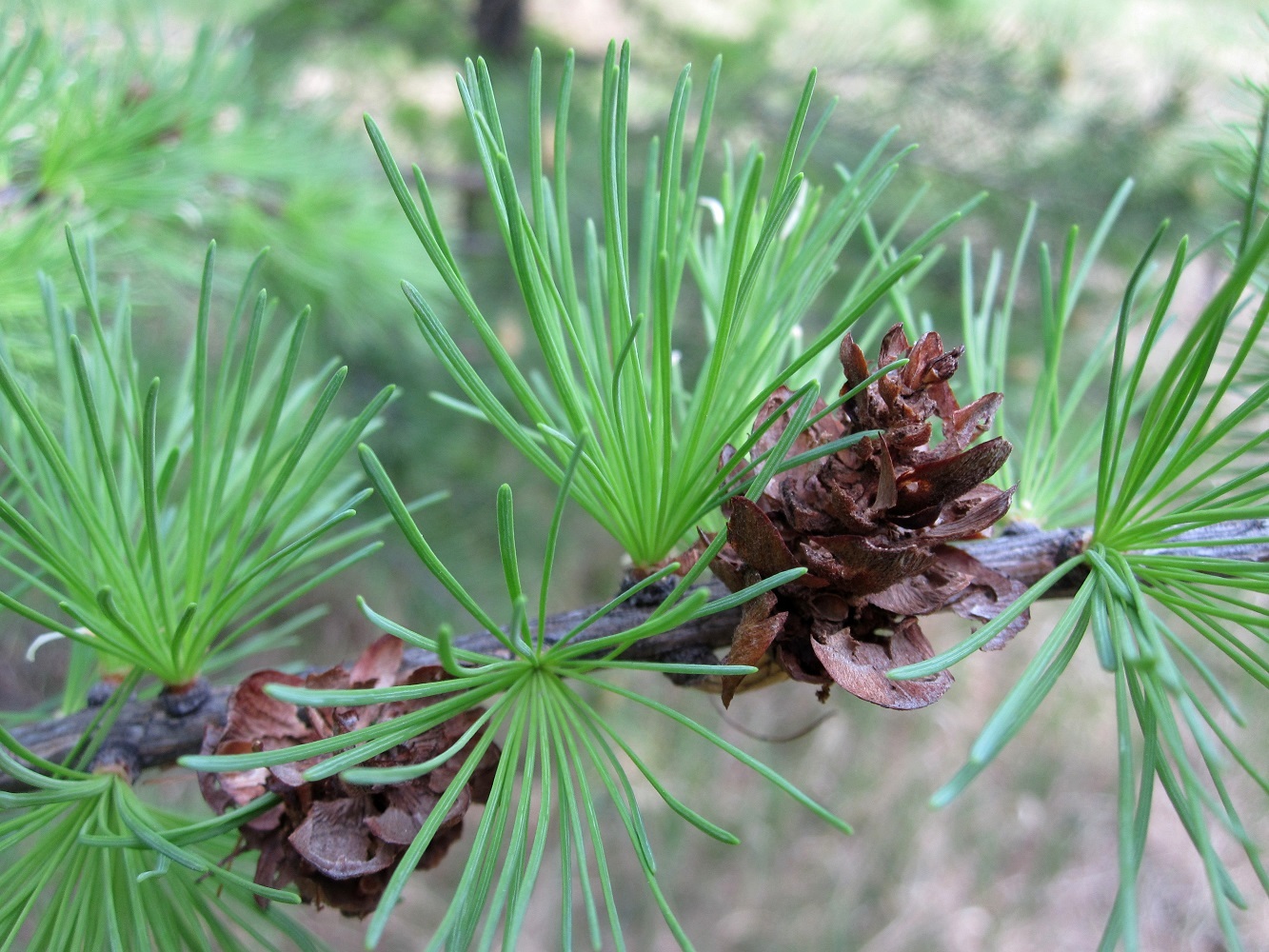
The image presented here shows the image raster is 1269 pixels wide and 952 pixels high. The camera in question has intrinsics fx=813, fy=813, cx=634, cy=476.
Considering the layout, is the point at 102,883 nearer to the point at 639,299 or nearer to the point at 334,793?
the point at 334,793

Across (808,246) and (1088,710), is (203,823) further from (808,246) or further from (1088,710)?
(1088,710)

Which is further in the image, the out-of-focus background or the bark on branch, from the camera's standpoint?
A: the out-of-focus background

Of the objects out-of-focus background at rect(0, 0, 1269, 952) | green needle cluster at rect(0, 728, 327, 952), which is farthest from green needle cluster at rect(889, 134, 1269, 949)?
green needle cluster at rect(0, 728, 327, 952)

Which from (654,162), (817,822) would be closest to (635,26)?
(654,162)

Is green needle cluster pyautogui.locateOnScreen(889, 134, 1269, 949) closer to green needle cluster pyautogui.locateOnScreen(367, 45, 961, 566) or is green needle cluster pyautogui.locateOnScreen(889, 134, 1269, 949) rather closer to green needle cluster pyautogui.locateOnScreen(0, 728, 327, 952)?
green needle cluster pyautogui.locateOnScreen(367, 45, 961, 566)

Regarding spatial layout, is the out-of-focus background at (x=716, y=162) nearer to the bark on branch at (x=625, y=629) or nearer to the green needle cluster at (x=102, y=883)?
the bark on branch at (x=625, y=629)

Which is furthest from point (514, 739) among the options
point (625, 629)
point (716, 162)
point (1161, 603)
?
point (716, 162)
